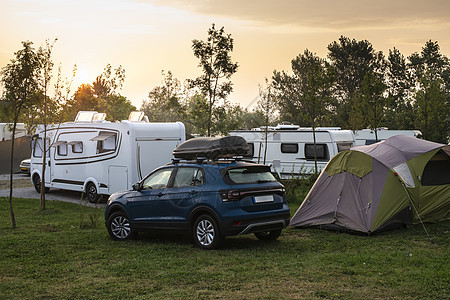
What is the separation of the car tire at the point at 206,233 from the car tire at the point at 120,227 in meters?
1.65

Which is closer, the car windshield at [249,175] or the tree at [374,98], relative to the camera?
the car windshield at [249,175]

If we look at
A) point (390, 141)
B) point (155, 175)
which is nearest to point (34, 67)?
point (155, 175)

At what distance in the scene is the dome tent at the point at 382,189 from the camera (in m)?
10.5

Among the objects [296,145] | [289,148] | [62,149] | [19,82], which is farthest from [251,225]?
[289,148]

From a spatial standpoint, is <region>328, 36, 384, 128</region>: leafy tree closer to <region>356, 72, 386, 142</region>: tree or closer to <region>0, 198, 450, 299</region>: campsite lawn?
<region>356, 72, 386, 142</region>: tree

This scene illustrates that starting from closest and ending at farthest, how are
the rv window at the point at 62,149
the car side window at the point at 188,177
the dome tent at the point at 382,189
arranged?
the car side window at the point at 188,177 < the dome tent at the point at 382,189 < the rv window at the point at 62,149

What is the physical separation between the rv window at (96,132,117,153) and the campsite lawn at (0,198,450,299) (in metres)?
6.04

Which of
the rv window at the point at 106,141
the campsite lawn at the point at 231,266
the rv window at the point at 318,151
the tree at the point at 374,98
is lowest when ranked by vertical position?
the campsite lawn at the point at 231,266

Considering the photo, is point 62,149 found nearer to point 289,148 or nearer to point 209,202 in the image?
point 289,148

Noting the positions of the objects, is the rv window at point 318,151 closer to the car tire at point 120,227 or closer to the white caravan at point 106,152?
the white caravan at point 106,152

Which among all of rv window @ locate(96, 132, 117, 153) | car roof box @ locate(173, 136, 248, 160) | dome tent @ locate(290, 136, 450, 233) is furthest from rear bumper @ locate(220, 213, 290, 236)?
rv window @ locate(96, 132, 117, 153)

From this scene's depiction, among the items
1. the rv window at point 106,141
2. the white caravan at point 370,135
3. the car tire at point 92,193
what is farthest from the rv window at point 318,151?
the white caravan at point 370,135

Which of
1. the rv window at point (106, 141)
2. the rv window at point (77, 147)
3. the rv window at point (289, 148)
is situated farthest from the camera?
the rv window at point (289, 148)

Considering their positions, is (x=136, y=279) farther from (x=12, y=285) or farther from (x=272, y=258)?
(x=272, y=258)
